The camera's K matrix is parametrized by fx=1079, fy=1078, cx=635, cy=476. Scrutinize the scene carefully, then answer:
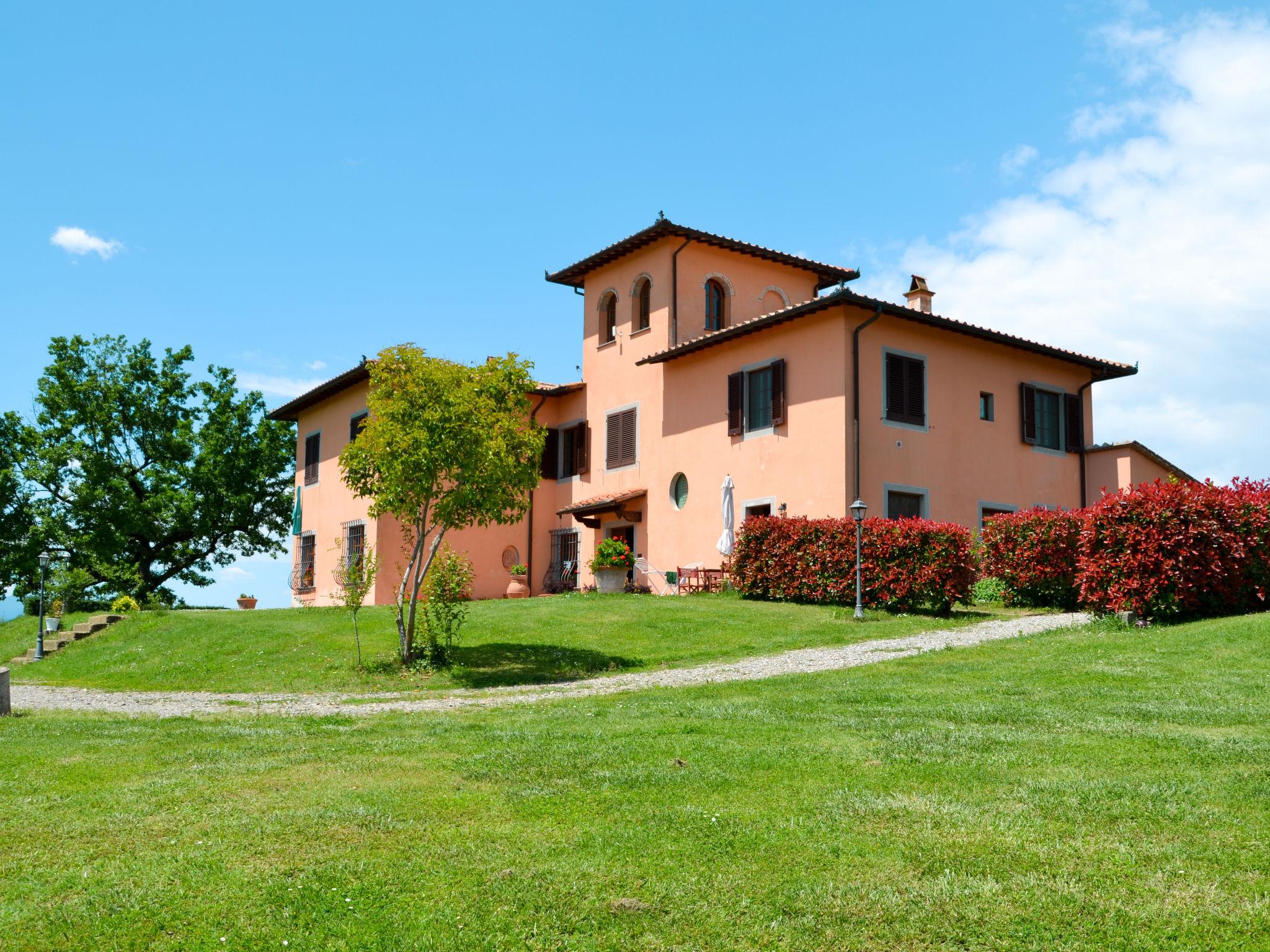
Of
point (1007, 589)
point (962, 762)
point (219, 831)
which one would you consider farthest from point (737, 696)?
point (1007, 589)

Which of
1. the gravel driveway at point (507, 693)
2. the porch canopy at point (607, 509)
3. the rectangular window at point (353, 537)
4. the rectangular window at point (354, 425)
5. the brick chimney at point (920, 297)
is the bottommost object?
the gravel driveway at point (507, 693)

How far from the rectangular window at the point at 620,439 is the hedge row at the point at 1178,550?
40.8 ft

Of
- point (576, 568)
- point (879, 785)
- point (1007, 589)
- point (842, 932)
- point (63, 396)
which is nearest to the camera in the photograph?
point (842, 932)

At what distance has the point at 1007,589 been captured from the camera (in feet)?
63.9

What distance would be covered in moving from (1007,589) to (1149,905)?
15772mm

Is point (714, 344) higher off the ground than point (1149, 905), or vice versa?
point (714, 344)

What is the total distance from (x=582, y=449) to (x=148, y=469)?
1724 cm

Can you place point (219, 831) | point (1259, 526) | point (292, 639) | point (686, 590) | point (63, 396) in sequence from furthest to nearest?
point (63, 396), point (686, 590), point (292, 639), point (1259, 526), point (219, 831)

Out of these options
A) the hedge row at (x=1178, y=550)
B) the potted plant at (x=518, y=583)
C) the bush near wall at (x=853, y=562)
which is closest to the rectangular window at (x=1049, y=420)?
the bush near wall at (x=853, y=562)

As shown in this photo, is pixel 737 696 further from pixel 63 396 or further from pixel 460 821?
pixel 63 396

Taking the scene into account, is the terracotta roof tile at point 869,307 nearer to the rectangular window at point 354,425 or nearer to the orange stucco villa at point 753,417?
the orange stucco villa at point 753,417

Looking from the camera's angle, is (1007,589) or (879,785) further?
(1007,589)

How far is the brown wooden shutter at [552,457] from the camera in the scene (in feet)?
96.2

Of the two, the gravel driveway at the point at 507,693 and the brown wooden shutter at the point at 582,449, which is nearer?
the gravel driveway at the point at 507,693
